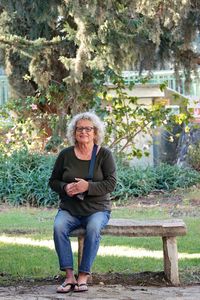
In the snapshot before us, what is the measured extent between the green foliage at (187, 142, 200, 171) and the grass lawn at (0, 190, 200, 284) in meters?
5.06

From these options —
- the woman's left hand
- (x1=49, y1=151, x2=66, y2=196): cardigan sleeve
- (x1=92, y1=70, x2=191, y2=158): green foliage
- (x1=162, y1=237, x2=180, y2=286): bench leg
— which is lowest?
(x1=162, y1=237, x2=180, y2=286): bench leg

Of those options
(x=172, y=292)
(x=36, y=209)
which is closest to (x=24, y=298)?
(x=172, y=292)

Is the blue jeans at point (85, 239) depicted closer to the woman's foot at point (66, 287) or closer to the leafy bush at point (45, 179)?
the woman's foot at point (66, 287)

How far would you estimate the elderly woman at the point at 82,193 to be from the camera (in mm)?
6148

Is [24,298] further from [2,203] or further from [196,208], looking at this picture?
[2,203]

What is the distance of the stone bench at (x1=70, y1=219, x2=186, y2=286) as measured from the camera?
637cm

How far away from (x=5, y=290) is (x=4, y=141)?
35.7ft

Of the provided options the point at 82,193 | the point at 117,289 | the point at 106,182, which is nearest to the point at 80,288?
the point at 117,289

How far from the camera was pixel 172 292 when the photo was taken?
6156mm

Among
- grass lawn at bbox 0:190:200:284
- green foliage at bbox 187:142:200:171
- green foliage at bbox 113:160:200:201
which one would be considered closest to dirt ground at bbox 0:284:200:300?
grass lawn at bbox 0:190:200:284

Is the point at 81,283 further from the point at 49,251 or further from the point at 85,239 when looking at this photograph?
the point at 49,251

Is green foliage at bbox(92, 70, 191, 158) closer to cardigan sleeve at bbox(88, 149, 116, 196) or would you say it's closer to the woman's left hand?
cardigan sleeve at bbox(88, 149, 116, 196)

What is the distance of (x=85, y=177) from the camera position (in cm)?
650

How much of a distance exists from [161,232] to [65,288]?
→ 104 cm
